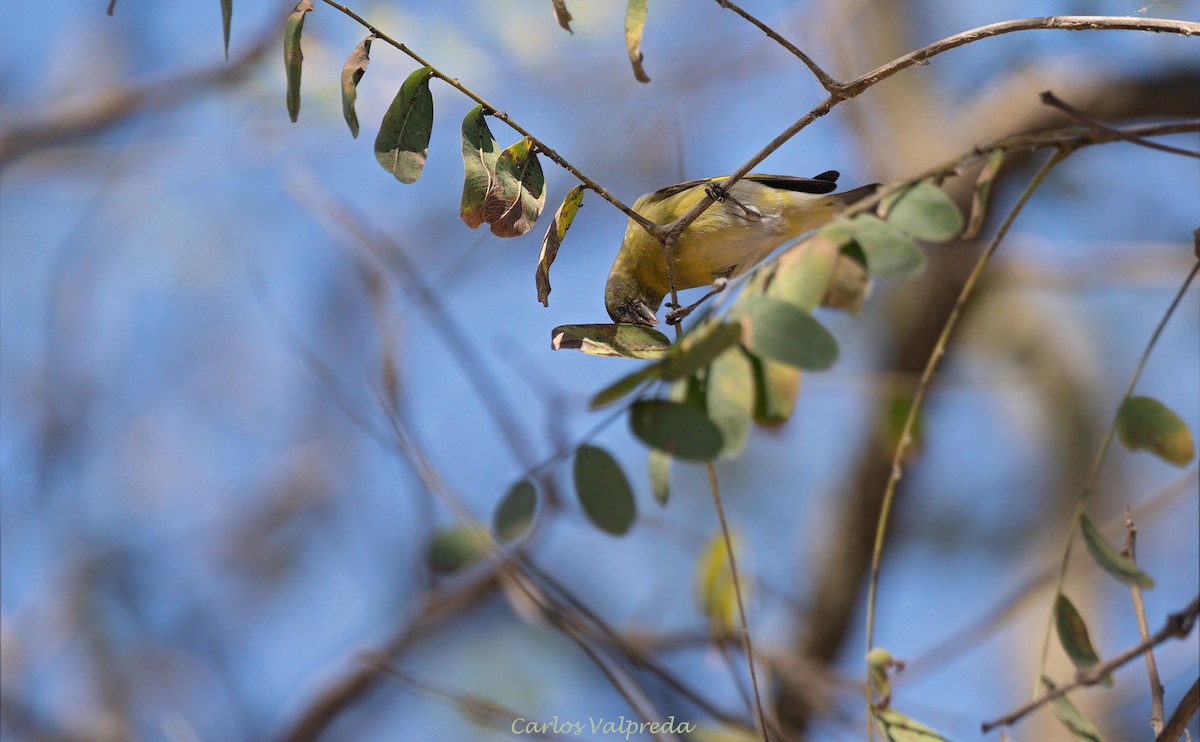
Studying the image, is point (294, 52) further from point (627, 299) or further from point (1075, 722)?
point (627, 299)

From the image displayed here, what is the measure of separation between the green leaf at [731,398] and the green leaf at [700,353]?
2 centimetres

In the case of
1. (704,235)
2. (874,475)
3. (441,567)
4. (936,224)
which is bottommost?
(874,475)

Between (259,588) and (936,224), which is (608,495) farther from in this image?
(259,588)

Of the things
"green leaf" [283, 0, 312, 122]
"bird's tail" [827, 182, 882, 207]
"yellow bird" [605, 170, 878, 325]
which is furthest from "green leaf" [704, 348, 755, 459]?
"yellow bird" [605, 170, 878, 325]

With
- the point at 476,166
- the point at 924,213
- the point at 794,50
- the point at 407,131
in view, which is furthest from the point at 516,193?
the point at 924,213

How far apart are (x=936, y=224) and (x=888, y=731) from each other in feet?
2.41

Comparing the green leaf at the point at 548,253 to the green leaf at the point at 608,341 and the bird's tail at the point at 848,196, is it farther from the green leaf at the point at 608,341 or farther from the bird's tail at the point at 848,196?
the bird's tail at the point at 848,196

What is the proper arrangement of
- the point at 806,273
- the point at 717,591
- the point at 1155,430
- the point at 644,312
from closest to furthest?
the point at 806,273 → the point at 1155,430 → the point at 717,591 → the point at 644,312

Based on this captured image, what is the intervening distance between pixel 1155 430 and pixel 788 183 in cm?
196

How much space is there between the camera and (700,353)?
43.1 inches

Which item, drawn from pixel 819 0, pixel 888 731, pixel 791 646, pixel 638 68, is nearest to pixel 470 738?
pixel 791 646

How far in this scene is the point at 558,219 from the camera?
1612 millimetres

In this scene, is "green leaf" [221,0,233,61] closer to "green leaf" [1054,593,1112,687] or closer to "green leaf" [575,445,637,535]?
"green leaf" [575,445,637,535]

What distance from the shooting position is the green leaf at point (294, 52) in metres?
1.44
